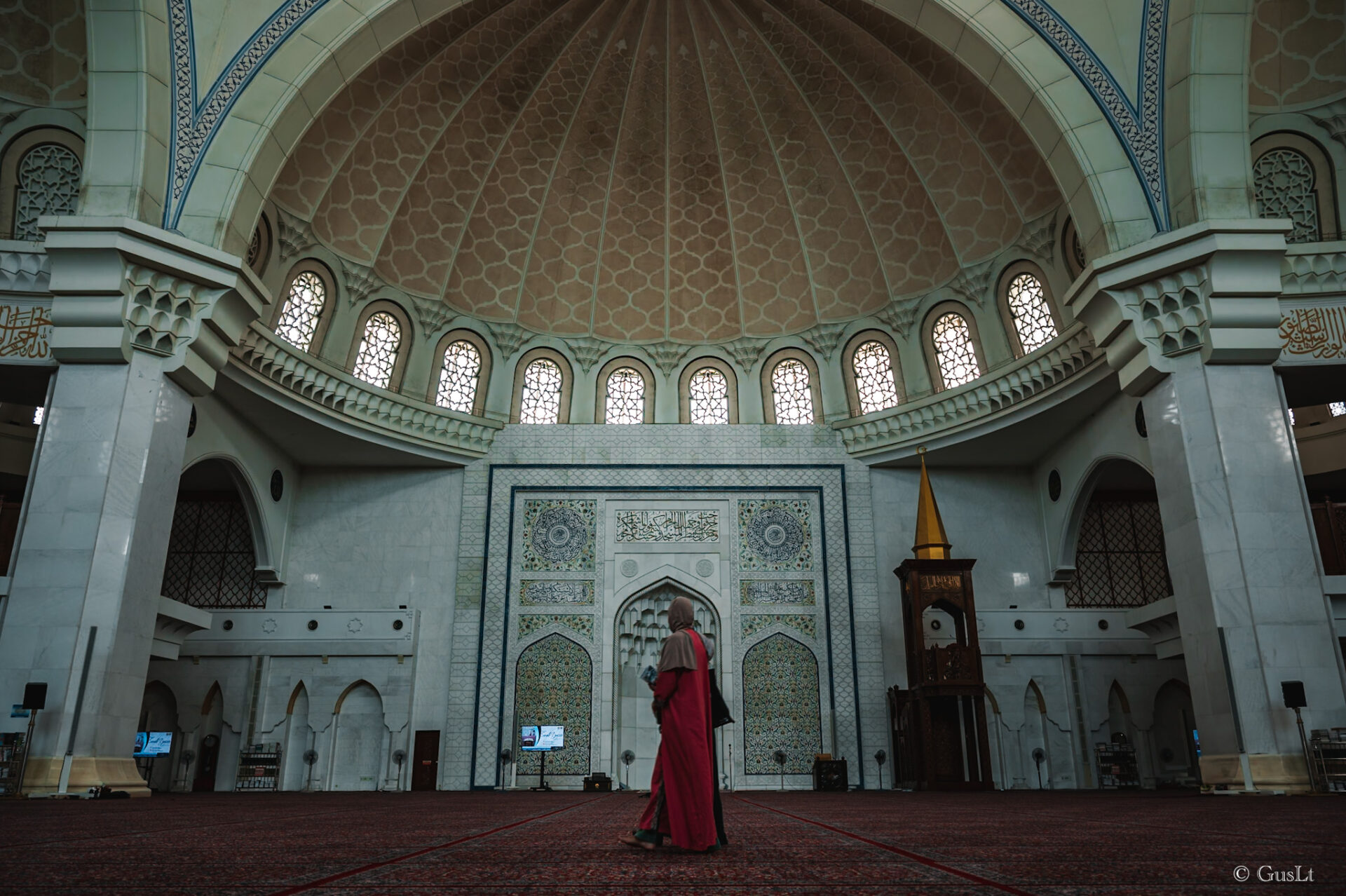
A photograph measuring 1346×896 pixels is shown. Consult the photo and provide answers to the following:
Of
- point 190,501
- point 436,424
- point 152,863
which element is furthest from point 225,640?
point 152,863

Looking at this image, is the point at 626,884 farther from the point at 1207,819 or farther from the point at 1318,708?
the point at 1318,708

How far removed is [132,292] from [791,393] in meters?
8.29

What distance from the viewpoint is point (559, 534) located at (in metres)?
12.2

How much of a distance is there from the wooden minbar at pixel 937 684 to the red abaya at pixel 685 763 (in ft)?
25.9

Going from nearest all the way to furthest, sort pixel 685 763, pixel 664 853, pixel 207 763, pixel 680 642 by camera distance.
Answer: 1. pixel 664 853
2. pixel 685 763
3. pixel 680 642
4. pixel 207 763

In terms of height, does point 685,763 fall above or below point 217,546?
below

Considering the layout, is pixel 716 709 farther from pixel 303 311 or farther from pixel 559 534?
pixel 303 311

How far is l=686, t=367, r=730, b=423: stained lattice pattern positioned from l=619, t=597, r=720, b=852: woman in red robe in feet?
32.4

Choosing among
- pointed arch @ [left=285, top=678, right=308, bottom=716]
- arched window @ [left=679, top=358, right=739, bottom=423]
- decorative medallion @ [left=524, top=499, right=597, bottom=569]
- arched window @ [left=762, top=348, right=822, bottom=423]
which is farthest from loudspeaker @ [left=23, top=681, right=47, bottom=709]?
arched window @ [left=762, top=348, right=822, bottom=423]

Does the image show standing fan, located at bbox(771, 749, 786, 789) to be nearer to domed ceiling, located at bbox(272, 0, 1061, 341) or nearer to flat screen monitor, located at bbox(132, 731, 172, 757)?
domed ceiling, located at bbox(272, 0, 1061, 341)

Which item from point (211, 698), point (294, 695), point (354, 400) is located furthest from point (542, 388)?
point (211, 698)

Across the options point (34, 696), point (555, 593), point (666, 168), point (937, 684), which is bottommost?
point (34, 696)

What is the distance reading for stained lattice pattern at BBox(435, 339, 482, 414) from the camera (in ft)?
40.9

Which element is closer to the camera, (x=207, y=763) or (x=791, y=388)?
(x=207, y=763)
